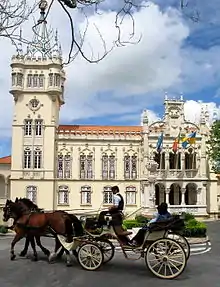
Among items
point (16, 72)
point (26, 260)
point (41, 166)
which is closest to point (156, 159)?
point (41, 166)

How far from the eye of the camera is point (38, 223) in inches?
480

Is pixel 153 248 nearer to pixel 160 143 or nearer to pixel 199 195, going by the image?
pixel 160 143

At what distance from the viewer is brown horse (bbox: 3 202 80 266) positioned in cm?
1178

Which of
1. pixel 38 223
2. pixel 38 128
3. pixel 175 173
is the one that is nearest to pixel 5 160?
pixel 38 128

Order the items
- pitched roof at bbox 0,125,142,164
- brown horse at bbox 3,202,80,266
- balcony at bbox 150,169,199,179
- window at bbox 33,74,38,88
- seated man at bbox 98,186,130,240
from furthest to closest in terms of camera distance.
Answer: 1. pitched roof at bbox 0,125,142,164
2. window at bbox 33,74,38,88
3. balcony at bbox 150,169,199,179
4. brown horse at bbox 3,202,80,266
5. seated man at bbox 98,186,130,240

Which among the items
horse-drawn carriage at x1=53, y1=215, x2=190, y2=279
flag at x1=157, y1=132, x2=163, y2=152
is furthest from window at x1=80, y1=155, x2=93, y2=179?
horse-drawn carriage at x1=53, y1=215, x2=190, y2=279

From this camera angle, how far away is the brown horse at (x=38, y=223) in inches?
464

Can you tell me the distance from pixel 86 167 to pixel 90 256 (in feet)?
119

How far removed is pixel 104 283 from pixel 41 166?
1484 inches

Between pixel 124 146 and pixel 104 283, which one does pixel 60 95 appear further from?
pixel 104 283

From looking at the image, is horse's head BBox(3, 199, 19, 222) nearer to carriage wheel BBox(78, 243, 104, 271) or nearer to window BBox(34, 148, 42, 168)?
carriage wheel BBox(78, 243, 104, 271)

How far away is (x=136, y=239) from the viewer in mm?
10758

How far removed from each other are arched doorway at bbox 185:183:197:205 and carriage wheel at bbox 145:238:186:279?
37114 mm

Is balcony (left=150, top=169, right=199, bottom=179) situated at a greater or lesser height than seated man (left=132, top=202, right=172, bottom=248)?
greater
